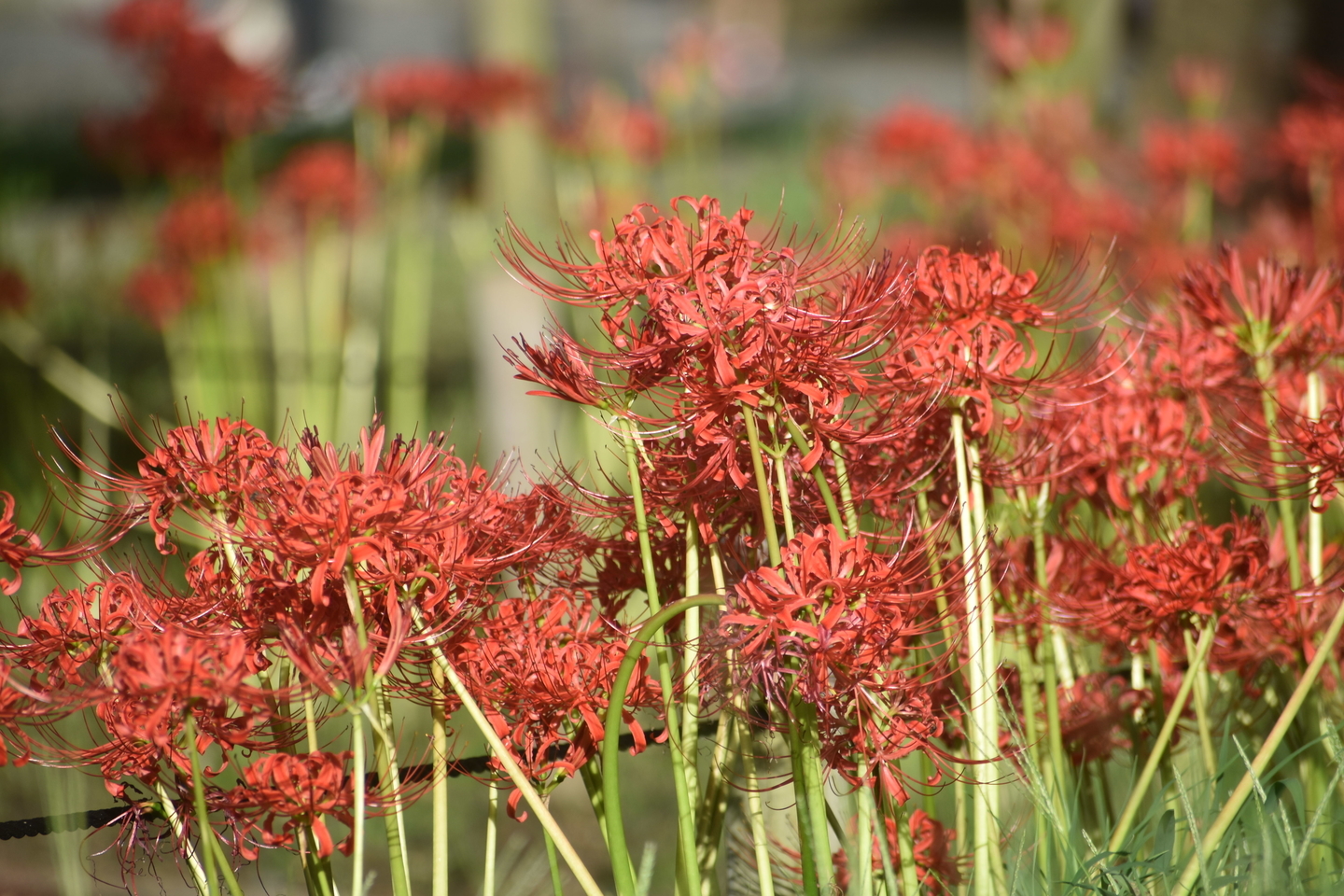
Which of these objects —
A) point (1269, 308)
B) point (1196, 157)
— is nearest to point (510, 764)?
point (1269, 308)

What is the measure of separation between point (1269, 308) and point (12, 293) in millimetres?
2273

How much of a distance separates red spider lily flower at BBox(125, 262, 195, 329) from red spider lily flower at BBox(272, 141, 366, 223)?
33 centimetres

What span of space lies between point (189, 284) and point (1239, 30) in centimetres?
246

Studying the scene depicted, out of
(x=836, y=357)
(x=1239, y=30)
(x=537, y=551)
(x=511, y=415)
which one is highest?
(x=1239, y=30)

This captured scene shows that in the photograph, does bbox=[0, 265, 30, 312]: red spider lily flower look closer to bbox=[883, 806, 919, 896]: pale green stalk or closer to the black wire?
the black wire

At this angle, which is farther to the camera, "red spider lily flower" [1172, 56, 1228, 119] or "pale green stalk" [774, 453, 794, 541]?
"red spider lily flower" [1172, 56, 1228, 119]

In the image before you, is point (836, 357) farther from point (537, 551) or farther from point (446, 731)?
point (446, 731)

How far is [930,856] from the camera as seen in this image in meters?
1.05

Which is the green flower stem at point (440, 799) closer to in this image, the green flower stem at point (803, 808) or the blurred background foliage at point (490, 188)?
the green flower stem at point (803, 808)

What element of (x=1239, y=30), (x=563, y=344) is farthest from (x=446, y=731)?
(x=1239, y=30)

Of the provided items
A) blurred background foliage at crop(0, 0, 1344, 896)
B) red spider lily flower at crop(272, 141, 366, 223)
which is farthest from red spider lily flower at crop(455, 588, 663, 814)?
red spider lily flower at crop(272, 141, 366, 223)

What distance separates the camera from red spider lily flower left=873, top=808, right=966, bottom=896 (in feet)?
3.35

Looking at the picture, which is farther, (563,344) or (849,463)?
(849,463)

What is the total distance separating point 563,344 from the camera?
853mm
